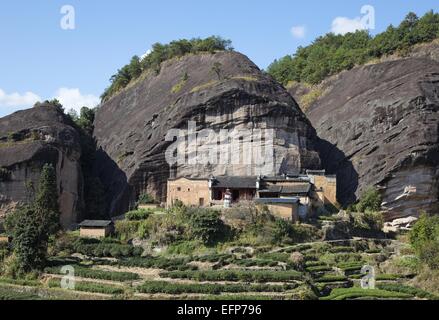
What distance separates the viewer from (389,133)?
5828cm

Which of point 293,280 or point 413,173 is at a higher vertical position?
point 413,173

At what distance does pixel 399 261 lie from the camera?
147ft

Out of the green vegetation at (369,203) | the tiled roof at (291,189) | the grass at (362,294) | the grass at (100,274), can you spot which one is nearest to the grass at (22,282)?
the grass at (100,274)

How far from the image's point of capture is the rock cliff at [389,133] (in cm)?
5438

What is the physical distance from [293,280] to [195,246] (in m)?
8.61

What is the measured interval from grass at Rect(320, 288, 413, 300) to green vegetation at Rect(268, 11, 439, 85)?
40.1 meters

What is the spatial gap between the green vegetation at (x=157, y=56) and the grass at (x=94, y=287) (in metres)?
34.4

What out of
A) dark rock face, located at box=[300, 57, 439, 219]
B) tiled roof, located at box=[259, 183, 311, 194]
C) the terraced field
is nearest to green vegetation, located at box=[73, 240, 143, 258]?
the terraced field

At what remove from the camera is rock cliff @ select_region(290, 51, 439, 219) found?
5438 cm

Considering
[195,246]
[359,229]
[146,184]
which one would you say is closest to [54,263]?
[195,246]

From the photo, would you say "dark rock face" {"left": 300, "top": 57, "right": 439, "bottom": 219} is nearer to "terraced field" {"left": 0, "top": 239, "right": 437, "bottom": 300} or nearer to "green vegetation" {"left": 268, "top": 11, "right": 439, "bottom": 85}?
"green vegetation" {"left": 268, "top": 11, "right": 439, "bottom": 85}

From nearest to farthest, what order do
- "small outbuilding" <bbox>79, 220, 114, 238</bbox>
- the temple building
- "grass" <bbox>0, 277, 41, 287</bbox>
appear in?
"grass" <bbox>0, 277, 41, 287</bbox>
"small outbuilding" <bbox>79, 220, 114, 238</bbox>
the temple building
